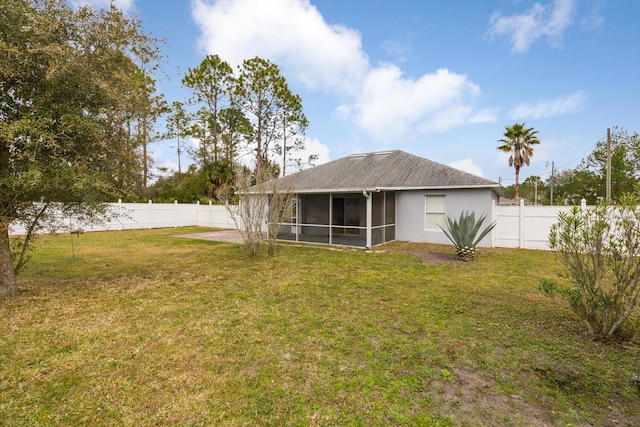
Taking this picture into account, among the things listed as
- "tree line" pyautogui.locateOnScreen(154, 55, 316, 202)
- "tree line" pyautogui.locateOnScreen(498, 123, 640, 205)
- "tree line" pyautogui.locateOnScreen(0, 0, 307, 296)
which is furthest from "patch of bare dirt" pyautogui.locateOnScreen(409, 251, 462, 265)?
"tree line" pyautogui.locateOnScreen(498, 123, 640, 205)

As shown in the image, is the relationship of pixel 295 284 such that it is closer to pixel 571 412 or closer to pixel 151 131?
pixel 571 412

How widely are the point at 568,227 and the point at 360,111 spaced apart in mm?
15025

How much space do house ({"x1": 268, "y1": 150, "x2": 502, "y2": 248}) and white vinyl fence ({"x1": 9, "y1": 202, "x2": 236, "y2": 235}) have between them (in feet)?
23.4

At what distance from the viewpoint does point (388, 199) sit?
12727 mm

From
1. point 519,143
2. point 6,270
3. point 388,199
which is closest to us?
point 6,270

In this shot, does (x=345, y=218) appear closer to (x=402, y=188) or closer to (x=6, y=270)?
(x=402, y=188)

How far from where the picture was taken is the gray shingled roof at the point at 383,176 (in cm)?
1164

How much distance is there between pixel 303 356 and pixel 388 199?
401 inches

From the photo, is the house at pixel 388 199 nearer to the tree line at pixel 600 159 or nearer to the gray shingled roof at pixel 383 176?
the gray shingled roof at pixel 383 176

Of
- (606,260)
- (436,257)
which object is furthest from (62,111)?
(436,257)

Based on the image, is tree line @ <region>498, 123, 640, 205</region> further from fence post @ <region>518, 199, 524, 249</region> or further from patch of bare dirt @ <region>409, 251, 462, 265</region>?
patch of bare dirt @ <region>409, 251, 462, 265</region>

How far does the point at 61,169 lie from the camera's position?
15.2 ft

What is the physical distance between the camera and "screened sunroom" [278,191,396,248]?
12.0 metres

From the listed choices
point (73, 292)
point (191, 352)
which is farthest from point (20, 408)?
point (73, 292)
